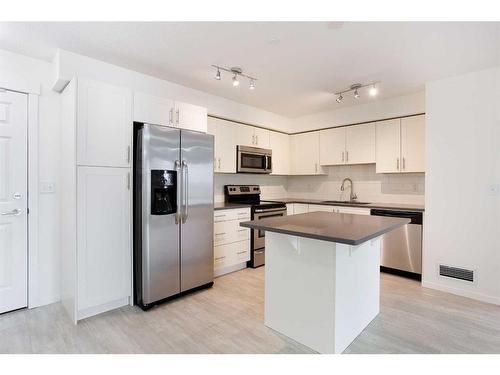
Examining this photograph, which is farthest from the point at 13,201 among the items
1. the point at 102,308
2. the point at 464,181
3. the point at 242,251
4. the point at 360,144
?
the point at 464,181

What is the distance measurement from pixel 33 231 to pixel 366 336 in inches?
126

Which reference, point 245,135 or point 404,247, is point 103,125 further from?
point 404,247

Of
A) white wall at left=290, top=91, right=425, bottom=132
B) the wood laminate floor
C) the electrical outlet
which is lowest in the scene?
the wood laminate floor

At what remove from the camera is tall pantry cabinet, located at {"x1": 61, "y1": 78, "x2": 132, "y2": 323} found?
2.42 m

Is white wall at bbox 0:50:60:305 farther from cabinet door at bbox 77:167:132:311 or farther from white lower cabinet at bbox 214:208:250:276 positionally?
white lower cabinet at bbox 214:208:250:276

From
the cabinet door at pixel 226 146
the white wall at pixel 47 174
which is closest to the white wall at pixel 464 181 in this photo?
the cabinet door at pixel 226 146

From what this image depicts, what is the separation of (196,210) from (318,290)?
1580mm

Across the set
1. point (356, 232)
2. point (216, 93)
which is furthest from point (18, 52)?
point (356, 232)

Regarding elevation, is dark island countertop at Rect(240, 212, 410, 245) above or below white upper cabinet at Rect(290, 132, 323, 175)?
below

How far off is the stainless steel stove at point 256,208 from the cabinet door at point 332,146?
1.11m

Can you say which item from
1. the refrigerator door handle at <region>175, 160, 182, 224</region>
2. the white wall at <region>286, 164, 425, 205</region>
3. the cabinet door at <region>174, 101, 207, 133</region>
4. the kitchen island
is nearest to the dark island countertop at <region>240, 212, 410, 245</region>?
the kitchen island

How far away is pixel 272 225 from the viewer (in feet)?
6.71

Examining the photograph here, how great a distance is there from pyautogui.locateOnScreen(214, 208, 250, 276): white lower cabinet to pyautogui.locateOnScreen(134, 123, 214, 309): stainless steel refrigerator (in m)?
0.40
